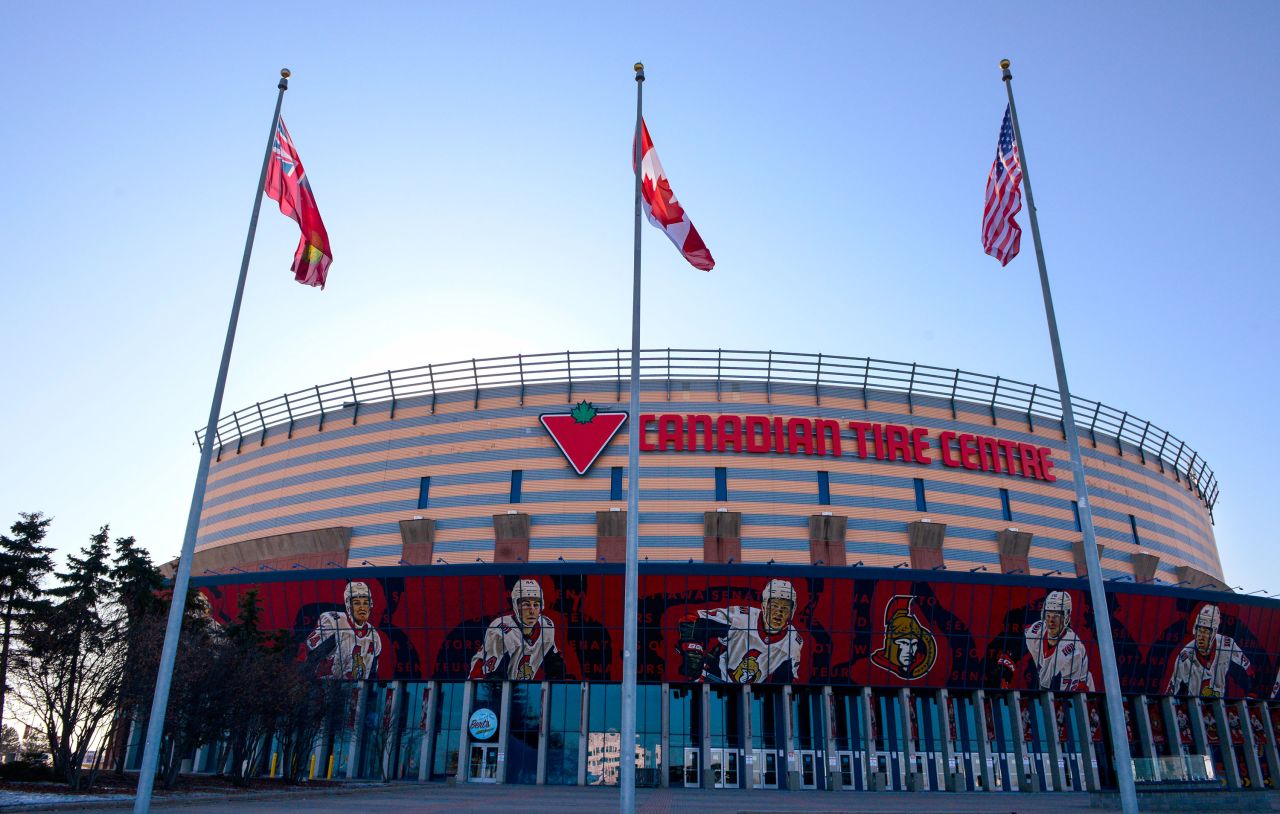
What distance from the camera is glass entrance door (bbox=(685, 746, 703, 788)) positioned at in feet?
161

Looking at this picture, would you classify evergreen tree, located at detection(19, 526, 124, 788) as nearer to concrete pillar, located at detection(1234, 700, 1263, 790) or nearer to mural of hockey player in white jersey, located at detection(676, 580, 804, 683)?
mural of hockey player in white jersey, located at detection(676, 580, 804, 683)

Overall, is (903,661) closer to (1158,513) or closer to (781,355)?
(781,355)

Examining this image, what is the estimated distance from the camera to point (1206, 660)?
56281 millimetres

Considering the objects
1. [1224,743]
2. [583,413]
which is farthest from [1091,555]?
[1224,743]

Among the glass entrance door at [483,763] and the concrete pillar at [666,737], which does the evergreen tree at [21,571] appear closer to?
the glass entrance door at [483,763]

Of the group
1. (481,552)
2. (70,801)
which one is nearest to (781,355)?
(481,552)

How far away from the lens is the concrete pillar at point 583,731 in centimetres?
4959

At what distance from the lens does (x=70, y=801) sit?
80.0 feet

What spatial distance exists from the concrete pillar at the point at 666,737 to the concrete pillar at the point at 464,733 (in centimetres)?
1121

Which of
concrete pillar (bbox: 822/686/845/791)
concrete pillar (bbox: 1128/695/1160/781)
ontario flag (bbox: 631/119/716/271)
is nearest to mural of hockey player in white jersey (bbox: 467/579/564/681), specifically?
concrete pillar (bbox: 822/686/845/791)

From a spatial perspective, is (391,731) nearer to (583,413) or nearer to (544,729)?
(544,729)

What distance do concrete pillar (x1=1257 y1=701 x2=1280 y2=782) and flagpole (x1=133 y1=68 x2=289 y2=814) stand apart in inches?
2625

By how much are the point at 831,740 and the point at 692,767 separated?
8011mm

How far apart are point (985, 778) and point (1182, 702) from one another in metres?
16.9
